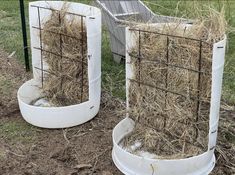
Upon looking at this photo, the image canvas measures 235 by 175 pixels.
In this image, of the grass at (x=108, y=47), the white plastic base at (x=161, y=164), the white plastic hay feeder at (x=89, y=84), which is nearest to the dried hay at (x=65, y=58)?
the white plastic hay feeder at (x=89, y=84)

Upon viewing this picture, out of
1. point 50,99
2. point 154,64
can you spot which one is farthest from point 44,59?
point 154,64

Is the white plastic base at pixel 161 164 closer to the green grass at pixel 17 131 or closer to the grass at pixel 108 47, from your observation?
the green grass at pixel 17 131

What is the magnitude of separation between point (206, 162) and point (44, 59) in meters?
1.45

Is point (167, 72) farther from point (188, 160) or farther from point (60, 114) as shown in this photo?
point (60, 114)

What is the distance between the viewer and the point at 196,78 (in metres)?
2.56

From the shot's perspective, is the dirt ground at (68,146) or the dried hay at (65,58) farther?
the dried hay at (65,58)

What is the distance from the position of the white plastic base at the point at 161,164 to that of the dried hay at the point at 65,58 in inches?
28.3

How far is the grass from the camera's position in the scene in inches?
148

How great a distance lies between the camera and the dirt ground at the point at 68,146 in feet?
9.02

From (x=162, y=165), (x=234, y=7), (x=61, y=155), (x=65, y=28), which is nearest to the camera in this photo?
(x=162, y=165)

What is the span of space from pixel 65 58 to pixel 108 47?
151cm

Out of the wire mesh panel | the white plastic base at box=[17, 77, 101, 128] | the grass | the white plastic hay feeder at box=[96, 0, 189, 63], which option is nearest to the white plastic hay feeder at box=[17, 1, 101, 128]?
the white plastic base at box=[17, 77, 101, 128]

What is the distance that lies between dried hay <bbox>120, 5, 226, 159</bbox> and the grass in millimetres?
363

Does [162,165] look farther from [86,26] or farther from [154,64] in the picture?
[86,26]
